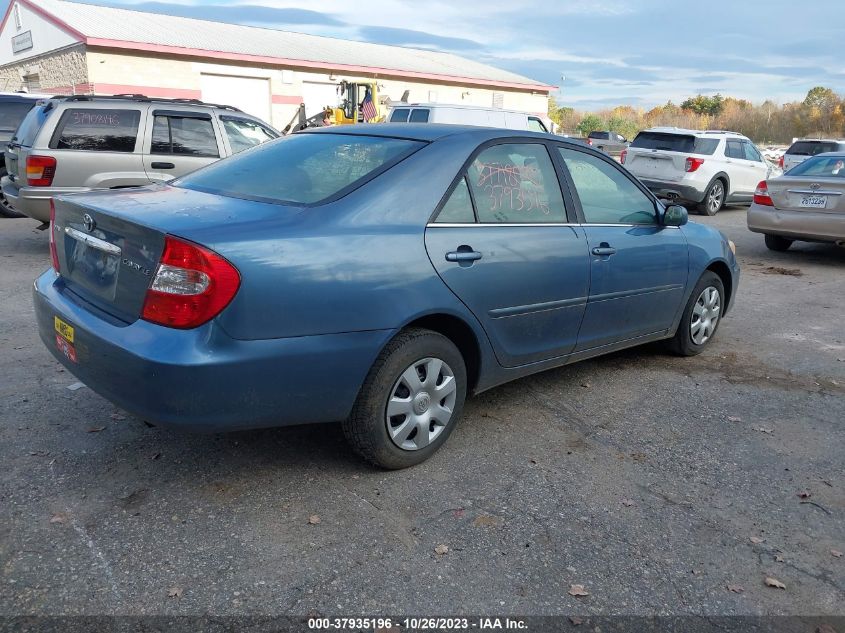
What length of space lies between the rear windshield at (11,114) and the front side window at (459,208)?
10459 millimetres

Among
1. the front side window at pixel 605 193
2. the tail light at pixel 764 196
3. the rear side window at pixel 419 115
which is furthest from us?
the rear side window at pixel 419 115

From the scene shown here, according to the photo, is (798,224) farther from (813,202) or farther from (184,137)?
(184,137)

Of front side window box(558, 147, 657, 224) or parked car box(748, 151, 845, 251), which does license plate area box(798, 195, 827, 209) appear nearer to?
parked car box(748, 151, 845, 251)

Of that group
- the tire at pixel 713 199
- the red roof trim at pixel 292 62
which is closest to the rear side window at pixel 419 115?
the tire at pixel 713 199

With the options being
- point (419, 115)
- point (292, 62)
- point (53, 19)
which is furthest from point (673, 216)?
point (53, 19)

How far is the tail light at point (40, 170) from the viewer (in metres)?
8.21

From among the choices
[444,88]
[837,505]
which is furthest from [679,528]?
[444,88]

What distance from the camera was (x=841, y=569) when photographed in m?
3.03

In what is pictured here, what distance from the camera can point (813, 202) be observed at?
9.84m

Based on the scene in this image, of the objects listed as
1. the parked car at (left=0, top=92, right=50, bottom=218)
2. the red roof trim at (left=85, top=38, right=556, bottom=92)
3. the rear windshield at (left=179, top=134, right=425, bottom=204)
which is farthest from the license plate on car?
the red roof trim at (left=85, top=38, right=556, bottom=92)

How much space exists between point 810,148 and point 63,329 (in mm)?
22497

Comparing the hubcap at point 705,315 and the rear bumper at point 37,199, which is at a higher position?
the rear bumper at point 37,199

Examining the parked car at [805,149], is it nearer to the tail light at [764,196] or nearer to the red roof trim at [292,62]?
the tail light at [764,196]

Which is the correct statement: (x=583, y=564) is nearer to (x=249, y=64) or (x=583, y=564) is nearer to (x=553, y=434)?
(x=553, y=434)
